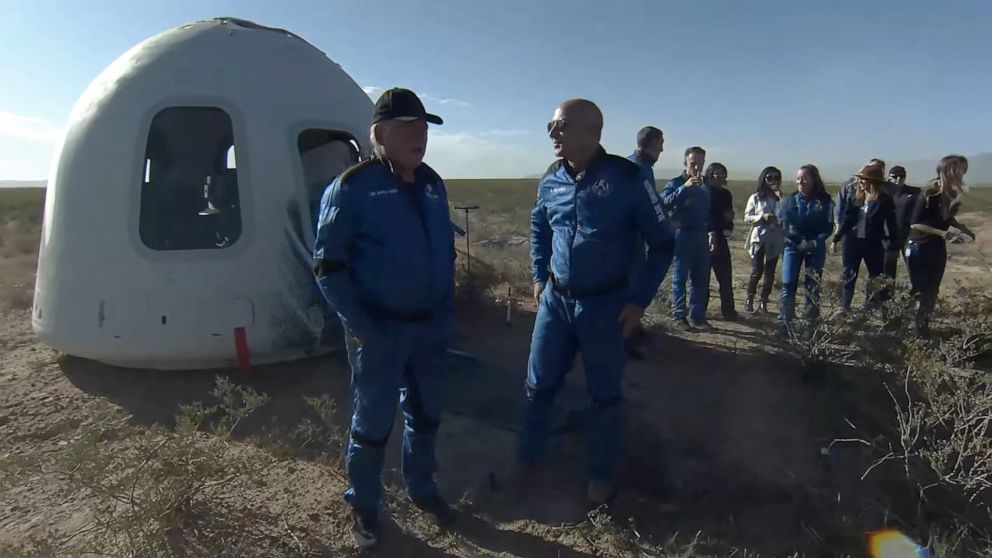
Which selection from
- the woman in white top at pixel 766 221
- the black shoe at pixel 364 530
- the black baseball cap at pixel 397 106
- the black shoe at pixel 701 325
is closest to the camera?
the black baseball cap at pixel 397 106

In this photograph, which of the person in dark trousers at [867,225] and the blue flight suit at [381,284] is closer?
the blue flight suit at [381,284]

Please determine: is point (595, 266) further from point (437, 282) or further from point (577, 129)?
point (437, 282)

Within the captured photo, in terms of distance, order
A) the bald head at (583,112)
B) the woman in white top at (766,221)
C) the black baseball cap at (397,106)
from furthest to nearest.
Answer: the woman in white top at (766,221)
the bald head at (583,112)
the black baseball cap at (397,106)

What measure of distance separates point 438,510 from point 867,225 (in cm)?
520

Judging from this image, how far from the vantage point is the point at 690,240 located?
237 inches

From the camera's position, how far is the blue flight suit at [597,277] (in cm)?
298

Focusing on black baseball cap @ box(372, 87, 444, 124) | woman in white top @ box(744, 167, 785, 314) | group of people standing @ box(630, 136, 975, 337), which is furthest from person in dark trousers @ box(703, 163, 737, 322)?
black baseball cap @ box(372, 87, 444, 124)

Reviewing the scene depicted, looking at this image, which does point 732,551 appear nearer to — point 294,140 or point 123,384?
point 294,140

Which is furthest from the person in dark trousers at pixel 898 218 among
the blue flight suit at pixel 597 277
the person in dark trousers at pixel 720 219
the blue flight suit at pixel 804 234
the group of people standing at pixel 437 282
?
the group of people standing at pixel 437 282

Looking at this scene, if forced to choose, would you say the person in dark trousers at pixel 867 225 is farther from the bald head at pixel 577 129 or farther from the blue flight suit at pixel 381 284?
the blue flight suit at pixel 381 284

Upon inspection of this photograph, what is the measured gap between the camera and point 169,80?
4605 mm

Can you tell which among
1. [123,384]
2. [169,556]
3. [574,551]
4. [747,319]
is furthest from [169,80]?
[747,319]

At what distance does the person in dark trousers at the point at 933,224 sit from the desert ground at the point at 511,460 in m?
0.28

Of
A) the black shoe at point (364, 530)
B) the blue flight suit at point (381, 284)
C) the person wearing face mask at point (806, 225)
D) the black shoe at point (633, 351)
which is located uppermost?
the person wearing face mask at point (806, 225)
